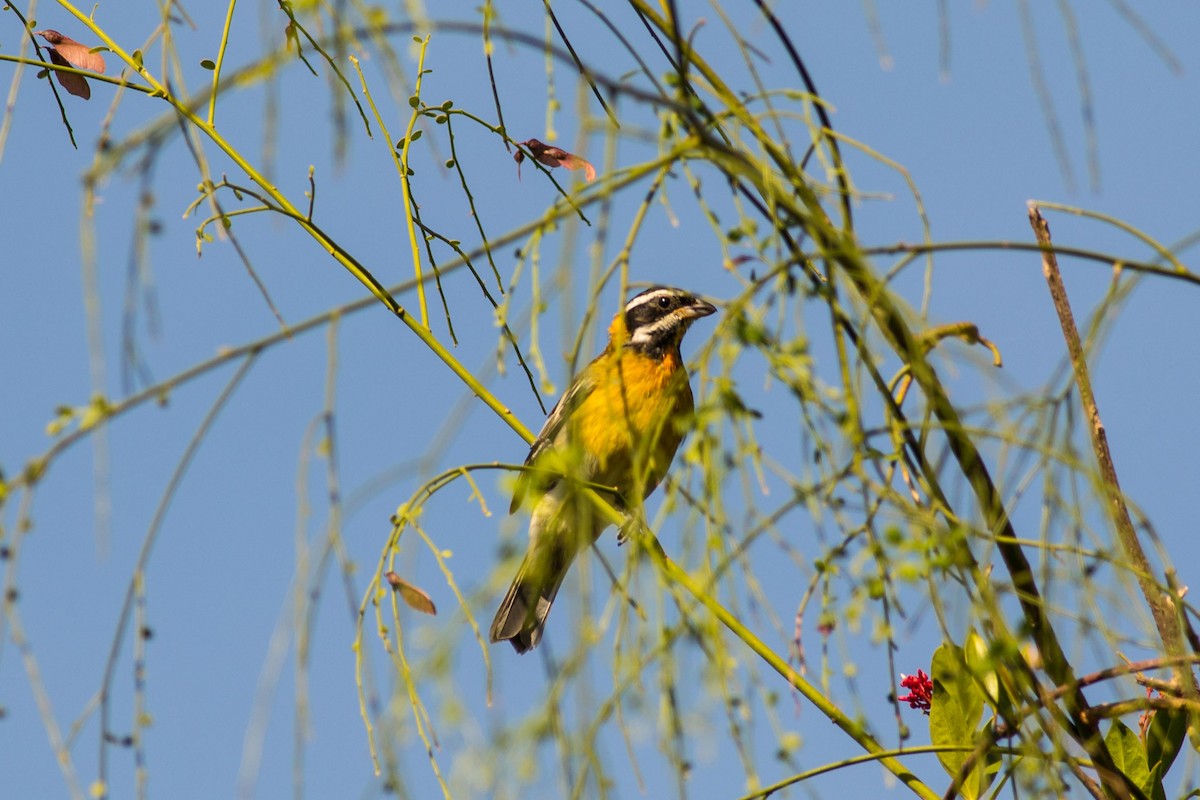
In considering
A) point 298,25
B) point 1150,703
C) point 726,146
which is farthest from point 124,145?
point 1150,703

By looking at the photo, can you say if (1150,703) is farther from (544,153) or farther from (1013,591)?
(544,153)

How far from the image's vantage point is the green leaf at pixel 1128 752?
126 inches

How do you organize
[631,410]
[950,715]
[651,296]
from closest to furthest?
[950,715]
[631,410]
[651,296]

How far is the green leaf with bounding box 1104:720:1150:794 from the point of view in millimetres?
3195

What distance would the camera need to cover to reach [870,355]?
7.14ft

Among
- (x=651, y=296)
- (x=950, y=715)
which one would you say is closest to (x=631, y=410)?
(x=651, y=296)

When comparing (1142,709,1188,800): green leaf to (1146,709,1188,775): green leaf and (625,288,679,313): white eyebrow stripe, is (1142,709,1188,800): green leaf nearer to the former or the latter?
(1146,709,1188,775): green leaf

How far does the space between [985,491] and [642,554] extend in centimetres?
65

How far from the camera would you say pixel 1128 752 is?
10.5 ft

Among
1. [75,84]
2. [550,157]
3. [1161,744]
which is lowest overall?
[1161,744]

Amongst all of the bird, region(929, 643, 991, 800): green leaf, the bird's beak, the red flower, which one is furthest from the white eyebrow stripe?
region(929, 643, 991, 800): green leaf

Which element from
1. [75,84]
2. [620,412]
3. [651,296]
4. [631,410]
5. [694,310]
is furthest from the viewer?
[651,296]

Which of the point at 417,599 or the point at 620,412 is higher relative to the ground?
the point at 620,412

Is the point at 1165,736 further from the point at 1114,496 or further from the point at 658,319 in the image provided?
the point at 658,319
